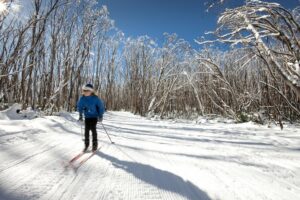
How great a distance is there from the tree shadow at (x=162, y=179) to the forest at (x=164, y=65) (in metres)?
3.10

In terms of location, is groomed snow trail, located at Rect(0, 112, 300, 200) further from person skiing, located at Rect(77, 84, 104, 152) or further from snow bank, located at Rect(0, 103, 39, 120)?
snow bank, located at Rect(0, 103, 39, 120)

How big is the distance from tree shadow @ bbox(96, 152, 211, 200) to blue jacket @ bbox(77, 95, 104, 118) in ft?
4.98

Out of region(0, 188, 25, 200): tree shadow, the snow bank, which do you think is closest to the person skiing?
region(0, 188, 25, 200): tree shadow

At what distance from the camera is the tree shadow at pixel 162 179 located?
3.35 m

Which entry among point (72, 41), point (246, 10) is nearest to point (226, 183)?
point (246, 10)

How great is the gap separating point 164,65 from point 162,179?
23.0 meters

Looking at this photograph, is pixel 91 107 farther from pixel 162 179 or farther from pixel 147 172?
pixel 162 179

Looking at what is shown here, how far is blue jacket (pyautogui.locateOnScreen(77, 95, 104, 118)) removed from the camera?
6.20 metres

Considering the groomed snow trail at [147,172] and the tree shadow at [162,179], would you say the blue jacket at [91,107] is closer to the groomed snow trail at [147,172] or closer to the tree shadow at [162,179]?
the groomed snow trail at [147,172]

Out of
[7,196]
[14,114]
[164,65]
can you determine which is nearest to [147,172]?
[7,196]

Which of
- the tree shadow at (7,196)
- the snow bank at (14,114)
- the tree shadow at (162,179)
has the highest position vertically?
the snow bank at (14,114)

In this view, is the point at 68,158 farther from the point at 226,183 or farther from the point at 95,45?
the point at 95,45

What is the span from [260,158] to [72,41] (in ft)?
64.8

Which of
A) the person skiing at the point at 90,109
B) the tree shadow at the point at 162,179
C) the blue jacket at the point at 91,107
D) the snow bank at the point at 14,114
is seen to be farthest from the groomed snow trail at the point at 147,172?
the snow bank at the point at 14,114
